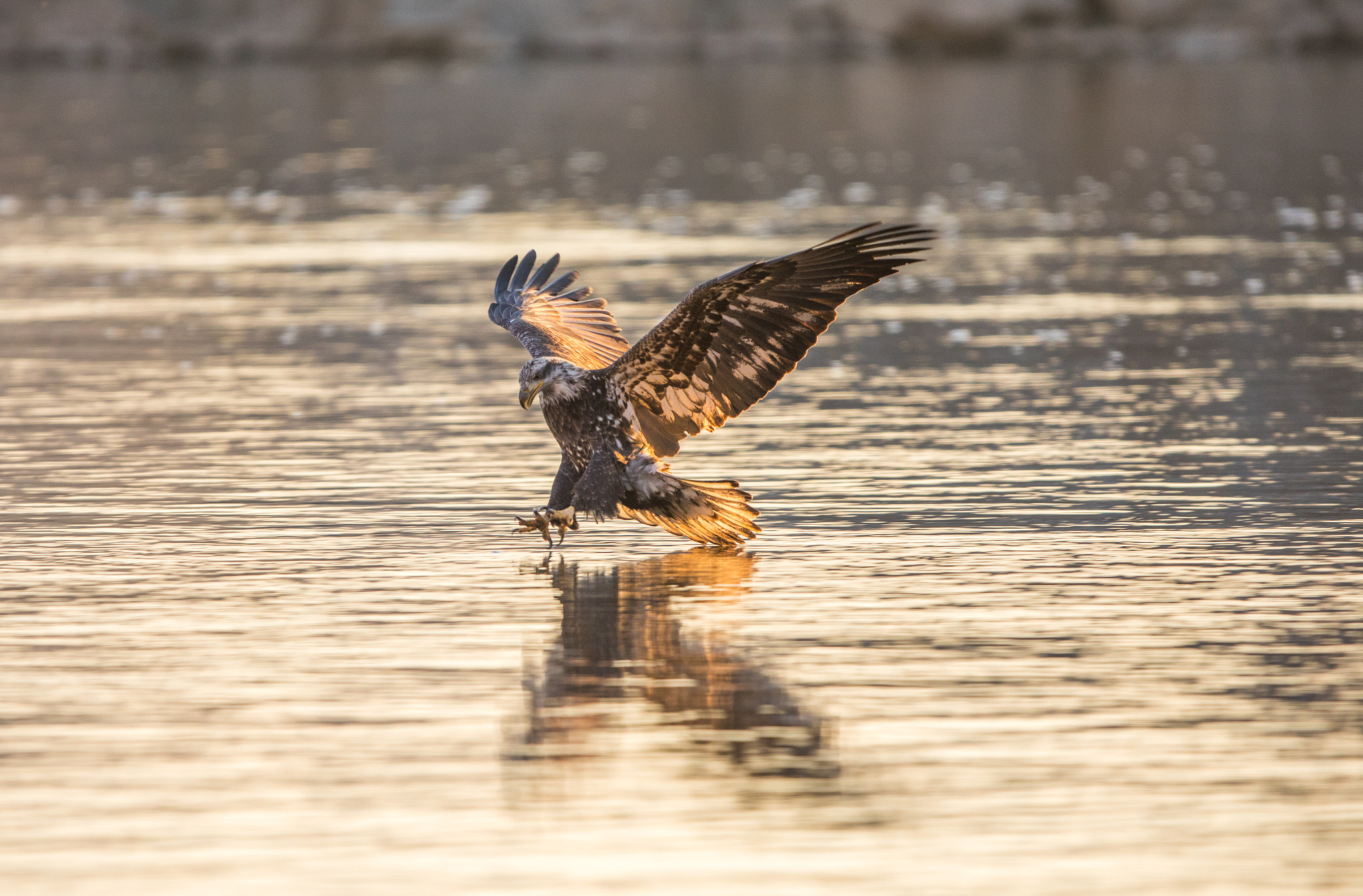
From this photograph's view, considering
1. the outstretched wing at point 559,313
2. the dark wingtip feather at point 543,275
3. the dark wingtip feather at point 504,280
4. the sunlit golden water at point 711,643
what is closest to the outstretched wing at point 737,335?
the sunlit golden water at point 711,643

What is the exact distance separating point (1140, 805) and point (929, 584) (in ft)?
7.95

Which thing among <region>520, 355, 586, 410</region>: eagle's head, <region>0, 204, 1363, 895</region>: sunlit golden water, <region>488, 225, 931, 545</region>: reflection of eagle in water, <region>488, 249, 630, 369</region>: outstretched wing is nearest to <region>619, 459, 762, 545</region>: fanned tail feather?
<region>488, 225, 931, 545</region>: reflection of eagle in water

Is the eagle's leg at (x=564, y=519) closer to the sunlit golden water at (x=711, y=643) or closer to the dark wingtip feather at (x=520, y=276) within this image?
the sunlit golden water at (x=711, y=643)

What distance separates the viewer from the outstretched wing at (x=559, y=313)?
9789 millimetres

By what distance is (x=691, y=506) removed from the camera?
8578 mm

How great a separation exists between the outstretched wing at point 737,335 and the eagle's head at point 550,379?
0.53 ft

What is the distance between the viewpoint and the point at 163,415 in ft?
40.3

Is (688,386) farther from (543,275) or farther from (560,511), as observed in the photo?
(543,275)

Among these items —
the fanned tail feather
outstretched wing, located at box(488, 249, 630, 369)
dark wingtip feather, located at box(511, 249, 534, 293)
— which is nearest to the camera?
the fanned tail feather

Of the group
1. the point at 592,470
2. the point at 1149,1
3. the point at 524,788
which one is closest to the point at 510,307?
the point at 592,470

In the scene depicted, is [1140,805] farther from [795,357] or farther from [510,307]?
[510,307]

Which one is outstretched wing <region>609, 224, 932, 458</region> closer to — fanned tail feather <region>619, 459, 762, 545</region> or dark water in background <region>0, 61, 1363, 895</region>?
fanned tail feather <region>619, 459, 762, 545</region>

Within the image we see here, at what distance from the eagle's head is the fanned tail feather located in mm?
405

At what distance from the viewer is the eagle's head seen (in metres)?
8.59
